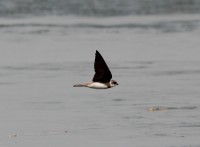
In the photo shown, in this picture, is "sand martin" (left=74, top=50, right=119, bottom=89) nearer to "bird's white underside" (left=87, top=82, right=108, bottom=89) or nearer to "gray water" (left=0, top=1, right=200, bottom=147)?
"bird's white underside" (left=87, top=82, right=108, bottom=89)

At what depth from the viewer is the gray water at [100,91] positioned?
13.4m

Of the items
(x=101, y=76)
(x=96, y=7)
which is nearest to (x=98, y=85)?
(x=101, y=76)

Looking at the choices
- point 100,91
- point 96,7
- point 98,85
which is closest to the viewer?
point 98,85

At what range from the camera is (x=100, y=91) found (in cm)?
1833

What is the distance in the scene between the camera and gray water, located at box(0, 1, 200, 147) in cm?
1336

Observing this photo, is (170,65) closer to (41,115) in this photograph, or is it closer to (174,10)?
(41,115)

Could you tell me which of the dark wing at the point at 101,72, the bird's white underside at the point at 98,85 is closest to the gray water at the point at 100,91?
the bird's white underside at the point at 98,85

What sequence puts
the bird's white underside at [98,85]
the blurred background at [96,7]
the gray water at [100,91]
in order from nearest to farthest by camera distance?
the gray water at [100,91]
the bird's white underside at [98,85]
the blurred background at [96,7]

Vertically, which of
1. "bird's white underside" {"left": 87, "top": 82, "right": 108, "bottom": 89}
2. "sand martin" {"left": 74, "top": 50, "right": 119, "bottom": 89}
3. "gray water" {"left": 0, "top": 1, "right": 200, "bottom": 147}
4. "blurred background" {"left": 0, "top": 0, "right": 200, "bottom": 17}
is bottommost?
"blurred background" {"left": 0, "top": 0, "right": 200, "bottom": 17}

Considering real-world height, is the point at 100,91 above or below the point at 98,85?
below

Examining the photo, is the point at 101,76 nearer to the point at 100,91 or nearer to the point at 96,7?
the point at 100,91

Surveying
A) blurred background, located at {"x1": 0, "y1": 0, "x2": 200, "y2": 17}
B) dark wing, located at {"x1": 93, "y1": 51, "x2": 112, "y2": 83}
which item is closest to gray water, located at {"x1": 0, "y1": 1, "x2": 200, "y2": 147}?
dark wing, located at {"x1": 93, "y1": 51, "x2": 112, "y2": 83}

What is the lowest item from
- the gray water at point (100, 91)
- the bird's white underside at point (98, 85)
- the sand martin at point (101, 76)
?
the gray water at point (100, 91)

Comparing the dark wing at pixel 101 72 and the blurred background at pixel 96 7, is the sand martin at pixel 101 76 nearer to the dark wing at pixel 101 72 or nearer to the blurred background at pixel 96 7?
the dark wing at pixel 101 72
